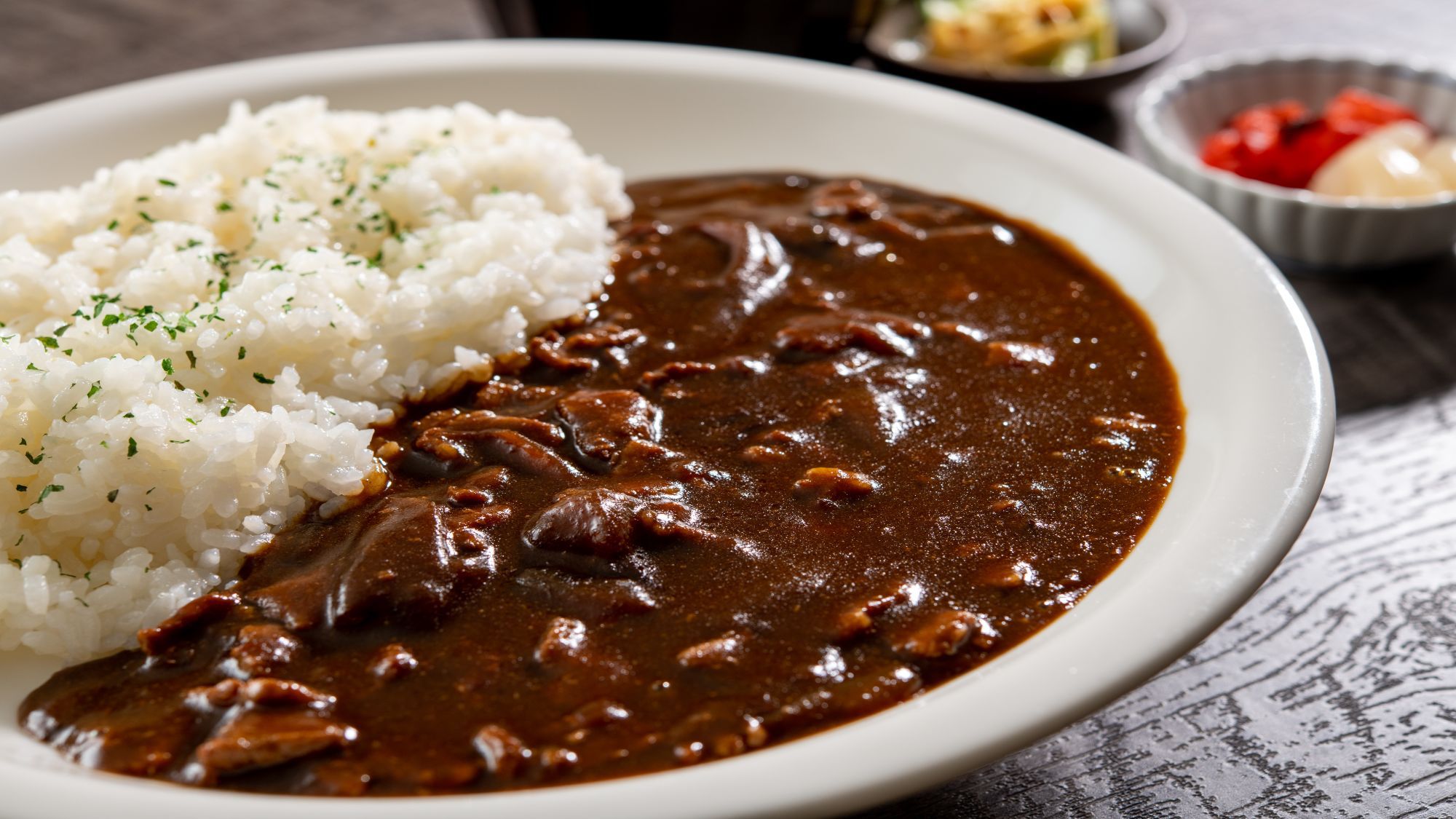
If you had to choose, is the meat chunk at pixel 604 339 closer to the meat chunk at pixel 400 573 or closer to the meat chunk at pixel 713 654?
the meat chunk at pixel 400 573

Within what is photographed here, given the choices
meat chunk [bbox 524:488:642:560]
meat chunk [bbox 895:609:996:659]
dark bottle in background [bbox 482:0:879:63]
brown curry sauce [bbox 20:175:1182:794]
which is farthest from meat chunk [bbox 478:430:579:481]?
dark bottle in background [bbox 482:0:879:63]

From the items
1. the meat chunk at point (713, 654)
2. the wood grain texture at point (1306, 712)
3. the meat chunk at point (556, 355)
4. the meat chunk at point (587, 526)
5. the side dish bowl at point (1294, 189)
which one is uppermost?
the meat chunk at point (587, 526)

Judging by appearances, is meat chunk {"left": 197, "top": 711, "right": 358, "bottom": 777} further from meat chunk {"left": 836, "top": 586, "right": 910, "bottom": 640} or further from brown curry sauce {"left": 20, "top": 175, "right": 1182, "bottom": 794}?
meat chunk {"left": 836, "top": 586, "right": 910, "bottom": 640}

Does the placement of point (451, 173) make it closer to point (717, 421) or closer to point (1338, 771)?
point (717, 421)

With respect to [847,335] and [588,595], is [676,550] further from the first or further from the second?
[847,335]

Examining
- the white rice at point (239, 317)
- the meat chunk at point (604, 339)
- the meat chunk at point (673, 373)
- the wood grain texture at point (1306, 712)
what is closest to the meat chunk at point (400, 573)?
the white rice at point (239, 317)

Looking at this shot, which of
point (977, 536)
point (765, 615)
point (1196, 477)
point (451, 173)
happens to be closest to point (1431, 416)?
point (1196, 477)
